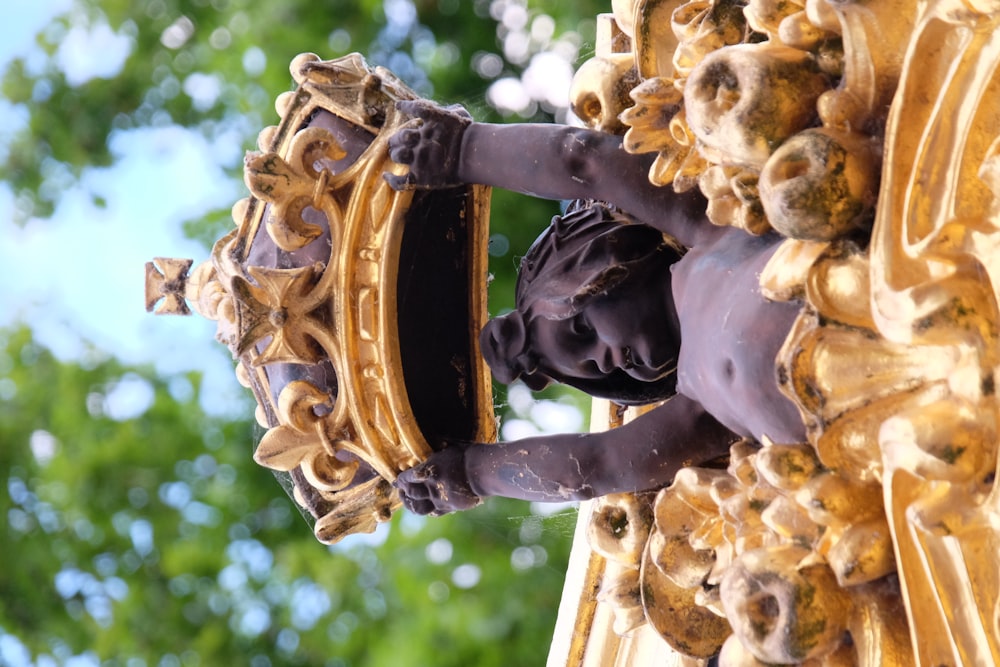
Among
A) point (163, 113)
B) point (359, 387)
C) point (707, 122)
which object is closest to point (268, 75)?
point (163, 113)

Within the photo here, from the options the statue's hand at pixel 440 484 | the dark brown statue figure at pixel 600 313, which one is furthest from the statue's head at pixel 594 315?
the statue's hand at pixel 440 484

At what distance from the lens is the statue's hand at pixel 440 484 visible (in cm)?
117

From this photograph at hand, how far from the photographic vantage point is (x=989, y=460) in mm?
658

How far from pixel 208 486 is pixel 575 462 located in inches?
88.9

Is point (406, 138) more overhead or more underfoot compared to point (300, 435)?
more overhead

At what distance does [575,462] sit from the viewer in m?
1.07

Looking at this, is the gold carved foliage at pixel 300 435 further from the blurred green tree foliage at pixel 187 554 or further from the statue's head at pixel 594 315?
the blurred green tree foliage at pixel 187 554

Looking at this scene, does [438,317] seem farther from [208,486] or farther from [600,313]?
[208,486]

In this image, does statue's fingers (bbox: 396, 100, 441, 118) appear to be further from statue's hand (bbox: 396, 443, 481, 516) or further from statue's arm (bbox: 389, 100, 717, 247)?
statue's hand (bbox: 396, 443, 481, 516)

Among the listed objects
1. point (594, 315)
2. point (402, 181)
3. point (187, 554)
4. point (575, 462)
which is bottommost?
point (187, 554)

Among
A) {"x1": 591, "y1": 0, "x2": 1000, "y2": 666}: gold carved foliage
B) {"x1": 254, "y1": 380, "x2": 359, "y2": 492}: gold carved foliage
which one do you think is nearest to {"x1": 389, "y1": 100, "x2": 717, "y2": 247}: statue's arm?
{"x1": 591, "y1": 0, "x2": 1000, "y2": 666}: gold carved foliage

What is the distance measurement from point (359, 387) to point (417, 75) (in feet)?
6.36

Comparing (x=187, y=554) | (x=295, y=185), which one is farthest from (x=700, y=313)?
(x=187, y=554)

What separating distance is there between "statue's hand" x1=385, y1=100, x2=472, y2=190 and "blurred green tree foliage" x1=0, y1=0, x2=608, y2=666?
3.59ft
